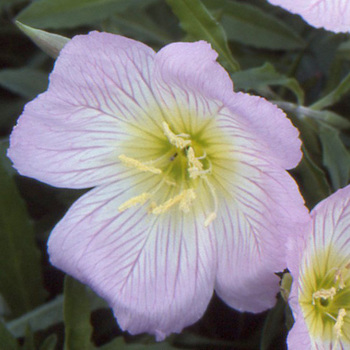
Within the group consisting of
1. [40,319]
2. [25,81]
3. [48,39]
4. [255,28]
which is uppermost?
[48,39]

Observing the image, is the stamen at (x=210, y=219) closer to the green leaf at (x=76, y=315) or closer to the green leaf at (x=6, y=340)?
the green leaf at (x=76, y=315)

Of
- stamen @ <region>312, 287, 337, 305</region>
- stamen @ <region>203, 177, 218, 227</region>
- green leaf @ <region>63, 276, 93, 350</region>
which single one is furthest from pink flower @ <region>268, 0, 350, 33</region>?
green leaf @ <region>63, 276, 93, 350</region>

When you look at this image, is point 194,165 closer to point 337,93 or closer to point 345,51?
point 337,93

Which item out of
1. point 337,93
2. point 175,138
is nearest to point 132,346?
A: point 175,138

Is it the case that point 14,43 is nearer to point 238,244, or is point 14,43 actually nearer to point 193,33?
point 193,33

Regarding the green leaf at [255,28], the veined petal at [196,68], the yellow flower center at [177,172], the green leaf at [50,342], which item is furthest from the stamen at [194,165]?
the green leaf at [255,28]

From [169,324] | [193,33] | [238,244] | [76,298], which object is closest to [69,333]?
[76,298]

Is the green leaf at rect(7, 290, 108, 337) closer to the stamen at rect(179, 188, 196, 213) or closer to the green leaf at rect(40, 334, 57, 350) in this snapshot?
the green leaf at rect(40, 334, 57, 350)
